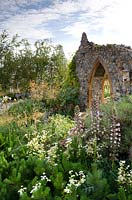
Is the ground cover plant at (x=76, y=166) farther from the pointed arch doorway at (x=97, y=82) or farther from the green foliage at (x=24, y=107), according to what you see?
the pointed arch doorway at (x=97, y=82)

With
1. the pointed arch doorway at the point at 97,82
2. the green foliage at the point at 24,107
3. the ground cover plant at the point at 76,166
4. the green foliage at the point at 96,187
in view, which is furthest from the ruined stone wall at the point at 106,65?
the green foliage at the point at 96,187

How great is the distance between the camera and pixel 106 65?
521 inches

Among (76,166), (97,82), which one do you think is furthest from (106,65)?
(76,166)

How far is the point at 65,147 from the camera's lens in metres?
6.37

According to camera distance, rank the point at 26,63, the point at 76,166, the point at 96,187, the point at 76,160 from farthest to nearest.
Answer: the point at 26,63 → the point at 76,160 → the point at 76,166 → the point at 96,187

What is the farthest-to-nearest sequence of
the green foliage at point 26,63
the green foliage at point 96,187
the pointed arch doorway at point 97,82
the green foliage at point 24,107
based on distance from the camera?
1. the green foliage at point 26,63
2. the pointed arch doorway at point 97,82
3. the green foliage at point 24,107
4. the green foliage at point 96,187

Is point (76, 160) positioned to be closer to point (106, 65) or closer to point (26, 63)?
point (106, 65)

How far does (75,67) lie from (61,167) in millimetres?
10594

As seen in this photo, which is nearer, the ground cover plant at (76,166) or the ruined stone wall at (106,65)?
the ground cover plant at (76,166)

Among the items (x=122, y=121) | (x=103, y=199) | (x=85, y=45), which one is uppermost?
(x=85, y=45)

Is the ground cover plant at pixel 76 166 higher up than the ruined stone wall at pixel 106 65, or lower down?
lower down

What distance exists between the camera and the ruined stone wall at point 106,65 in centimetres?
1241

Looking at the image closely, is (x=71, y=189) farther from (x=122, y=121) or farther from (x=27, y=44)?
(x=27, y=44)

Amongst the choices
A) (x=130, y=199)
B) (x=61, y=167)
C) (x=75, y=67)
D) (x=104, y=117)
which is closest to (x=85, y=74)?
(x=75, y=67)
